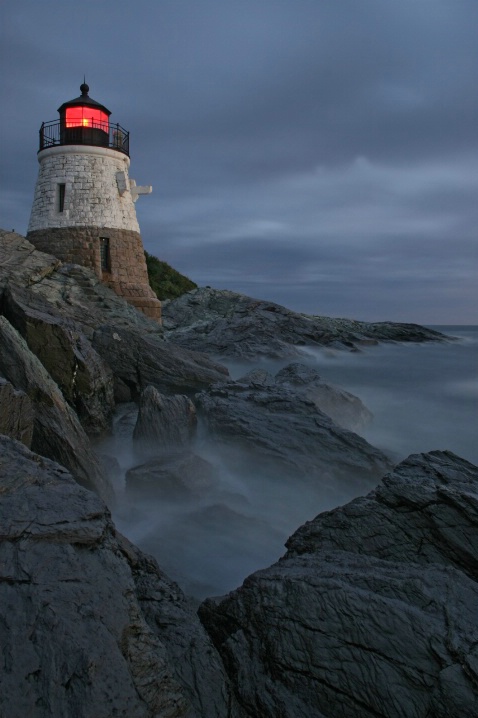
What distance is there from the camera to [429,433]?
37.0 ft

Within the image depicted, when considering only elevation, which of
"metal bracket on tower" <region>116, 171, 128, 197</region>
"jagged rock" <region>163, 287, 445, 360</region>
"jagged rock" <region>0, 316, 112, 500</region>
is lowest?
"jagged rock" <region>0, 316, 112, 500</region>

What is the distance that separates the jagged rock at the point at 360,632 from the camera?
2.87 m

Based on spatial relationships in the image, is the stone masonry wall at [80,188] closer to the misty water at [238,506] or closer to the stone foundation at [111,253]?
the stone foundation at [111,253]

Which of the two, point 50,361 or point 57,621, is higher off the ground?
point 50,361

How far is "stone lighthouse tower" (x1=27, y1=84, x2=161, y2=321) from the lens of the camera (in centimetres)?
2091

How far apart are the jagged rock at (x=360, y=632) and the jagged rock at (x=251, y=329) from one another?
15.5 metres

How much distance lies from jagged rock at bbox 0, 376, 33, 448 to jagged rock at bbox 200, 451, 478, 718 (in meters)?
2.74

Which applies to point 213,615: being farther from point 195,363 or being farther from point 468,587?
point 195,363

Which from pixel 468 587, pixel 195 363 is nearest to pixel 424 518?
pixel 468 587

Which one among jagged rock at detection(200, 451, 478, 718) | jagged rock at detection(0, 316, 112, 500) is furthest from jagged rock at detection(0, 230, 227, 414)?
jagged rock at detection(200, 451, 478, 718)

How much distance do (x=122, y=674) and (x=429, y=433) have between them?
9.89 meters

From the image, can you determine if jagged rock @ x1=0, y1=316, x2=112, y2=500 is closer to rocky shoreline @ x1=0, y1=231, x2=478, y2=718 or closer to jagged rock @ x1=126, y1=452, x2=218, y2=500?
rocky shoreline @ x1=0, y1=231, x2=478, y2=718

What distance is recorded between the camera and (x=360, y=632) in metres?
3.10

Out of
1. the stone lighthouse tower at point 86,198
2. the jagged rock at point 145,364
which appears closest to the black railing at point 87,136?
the stone lighthouse tower at point 86,198
